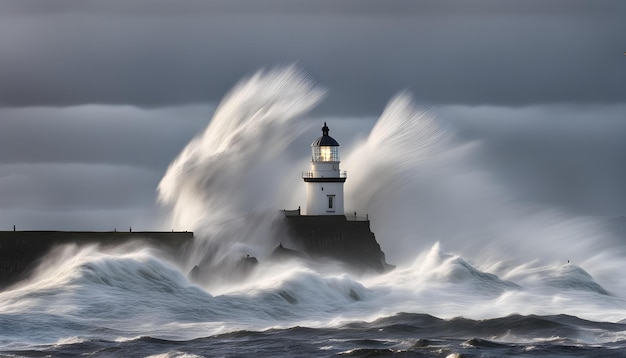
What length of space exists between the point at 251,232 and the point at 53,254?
7109mm

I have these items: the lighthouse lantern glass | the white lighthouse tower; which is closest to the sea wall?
the white lighthouse tower

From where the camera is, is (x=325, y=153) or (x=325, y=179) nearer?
(x=325, y=179)

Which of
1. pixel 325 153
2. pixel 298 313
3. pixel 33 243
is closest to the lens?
pixel 298 313

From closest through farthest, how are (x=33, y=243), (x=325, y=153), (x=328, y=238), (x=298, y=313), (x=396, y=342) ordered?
1. (x=396, y=342)
2. (x=298, y=313)
3. (x=33, y=243)
4. (x=328, y=238)
5. (x=325, y=153)

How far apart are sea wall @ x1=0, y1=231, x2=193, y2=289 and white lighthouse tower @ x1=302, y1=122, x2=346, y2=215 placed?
5819 millimetres

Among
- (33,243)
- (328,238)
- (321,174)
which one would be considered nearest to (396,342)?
(328,238)

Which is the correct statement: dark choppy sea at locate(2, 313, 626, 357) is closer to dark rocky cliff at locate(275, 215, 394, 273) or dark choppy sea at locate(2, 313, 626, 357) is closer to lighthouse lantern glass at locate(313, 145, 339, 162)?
dark rocky cliff at locate(275, 215, 394, 273)

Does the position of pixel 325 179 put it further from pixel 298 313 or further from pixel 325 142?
pixel 298 313

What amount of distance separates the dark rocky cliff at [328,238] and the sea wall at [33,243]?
498 centimetres

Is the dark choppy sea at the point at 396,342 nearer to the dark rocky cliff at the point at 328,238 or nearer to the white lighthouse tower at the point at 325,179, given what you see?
the dark rocky cliff at the point at 328,238

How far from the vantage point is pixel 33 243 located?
1740 inches

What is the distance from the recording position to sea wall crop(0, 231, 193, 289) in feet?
144

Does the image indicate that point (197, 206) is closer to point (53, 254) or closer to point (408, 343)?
point (53, 254)

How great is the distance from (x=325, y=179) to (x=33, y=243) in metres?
9.50
